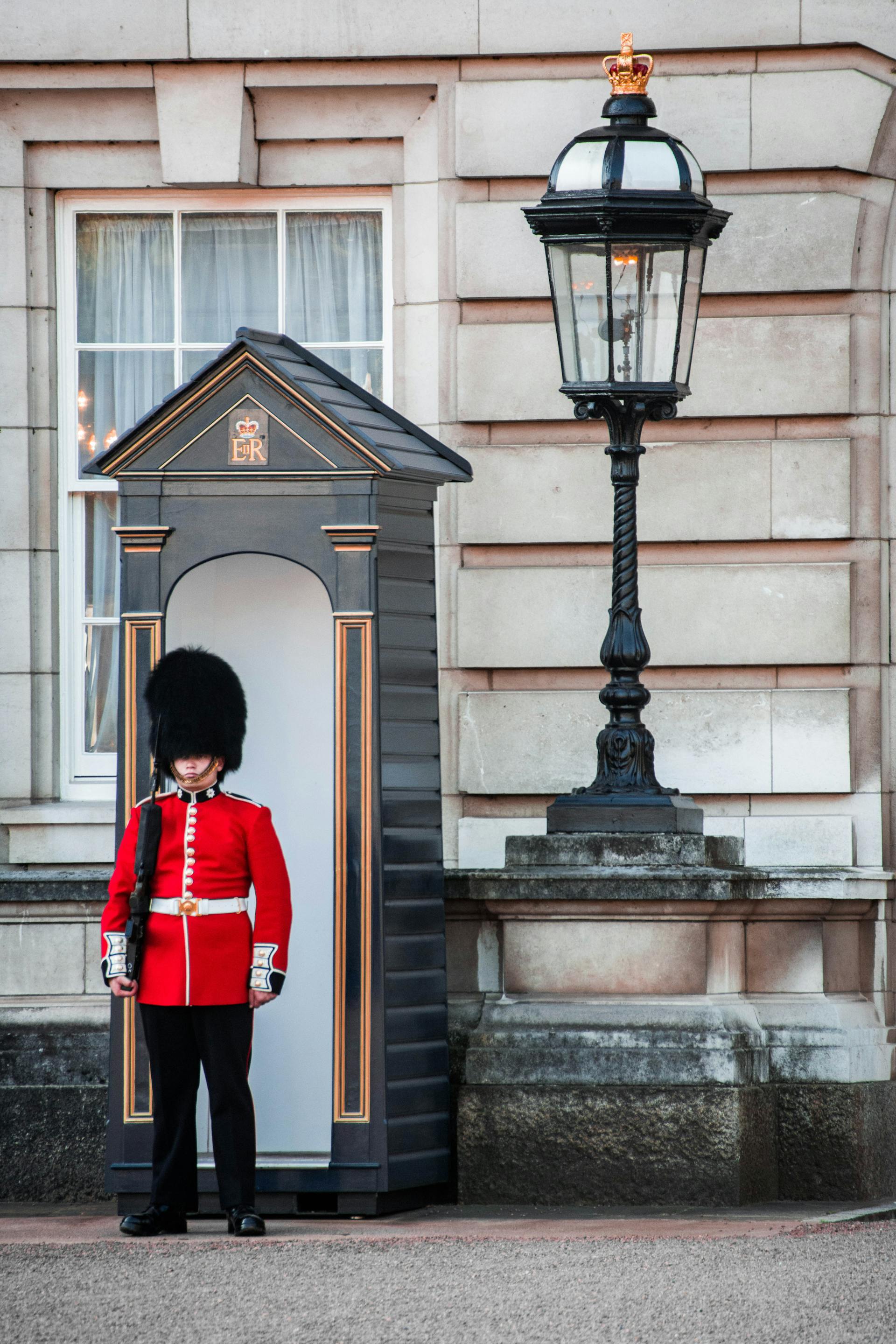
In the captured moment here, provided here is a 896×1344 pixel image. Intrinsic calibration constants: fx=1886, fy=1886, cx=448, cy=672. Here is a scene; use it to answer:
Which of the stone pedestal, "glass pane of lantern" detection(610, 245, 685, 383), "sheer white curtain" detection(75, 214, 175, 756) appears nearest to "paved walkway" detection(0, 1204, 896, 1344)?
the stone pedestal

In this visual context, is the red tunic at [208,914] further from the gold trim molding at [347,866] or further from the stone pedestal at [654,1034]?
the stone pedestal at [654,1034]

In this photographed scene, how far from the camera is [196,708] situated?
5.28m

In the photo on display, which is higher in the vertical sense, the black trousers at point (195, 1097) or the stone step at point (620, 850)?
the stone step at point (620, 850)

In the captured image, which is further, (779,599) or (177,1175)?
(779,599)

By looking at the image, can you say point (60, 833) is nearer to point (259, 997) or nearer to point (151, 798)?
point (151, 798)

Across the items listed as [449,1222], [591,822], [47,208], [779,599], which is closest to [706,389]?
[779,599]

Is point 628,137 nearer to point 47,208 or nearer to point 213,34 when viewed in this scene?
point 213,34

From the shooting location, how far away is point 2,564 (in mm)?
7047

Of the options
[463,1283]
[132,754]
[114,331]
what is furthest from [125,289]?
[463,1283]

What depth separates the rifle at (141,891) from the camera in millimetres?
5184

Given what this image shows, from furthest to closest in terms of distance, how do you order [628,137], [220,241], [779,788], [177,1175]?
[220,241]
[779,788]
[628,137]
[177,1175]

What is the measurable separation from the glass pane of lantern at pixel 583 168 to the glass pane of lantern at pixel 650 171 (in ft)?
0.24

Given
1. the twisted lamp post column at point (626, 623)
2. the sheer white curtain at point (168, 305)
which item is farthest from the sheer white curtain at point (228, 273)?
the twisted lamp post column at point (626, 623)

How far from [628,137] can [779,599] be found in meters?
1.85
